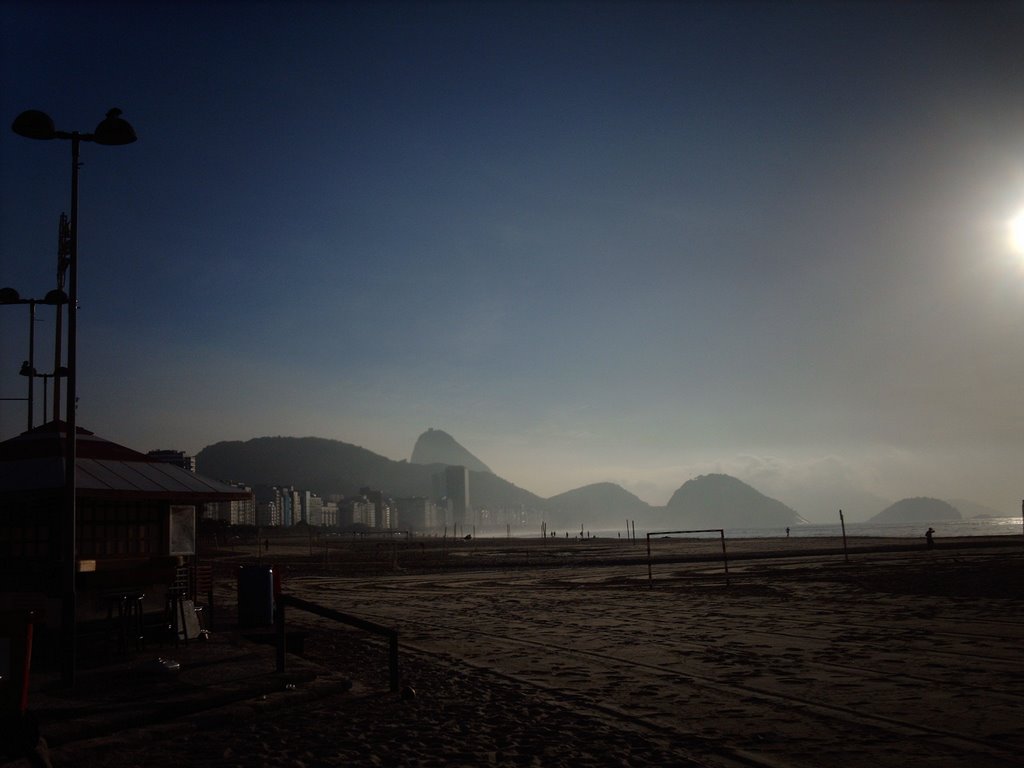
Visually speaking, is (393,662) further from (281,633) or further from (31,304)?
(31,304)

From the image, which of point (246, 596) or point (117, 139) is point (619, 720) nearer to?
point (246, 596)

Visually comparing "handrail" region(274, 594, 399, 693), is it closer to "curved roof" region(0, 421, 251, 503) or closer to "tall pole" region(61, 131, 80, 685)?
"tall pole" region(61, 131, 80, 685)

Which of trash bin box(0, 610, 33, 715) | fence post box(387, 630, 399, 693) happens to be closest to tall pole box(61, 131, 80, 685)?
trash bin box(0, 610, 33, 715)

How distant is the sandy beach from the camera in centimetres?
721

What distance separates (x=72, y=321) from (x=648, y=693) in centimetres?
945

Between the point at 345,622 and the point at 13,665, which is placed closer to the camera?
the point at 13,665

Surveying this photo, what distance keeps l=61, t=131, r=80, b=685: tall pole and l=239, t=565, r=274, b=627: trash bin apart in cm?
473

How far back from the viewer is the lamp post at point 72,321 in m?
9.31

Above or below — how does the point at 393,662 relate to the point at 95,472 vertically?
below

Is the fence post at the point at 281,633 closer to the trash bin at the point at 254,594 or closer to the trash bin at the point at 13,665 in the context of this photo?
the trash bin at the point at 13,665

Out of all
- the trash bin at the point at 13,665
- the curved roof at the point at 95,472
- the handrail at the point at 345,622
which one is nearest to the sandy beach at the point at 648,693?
the handrail at the point at 345,622

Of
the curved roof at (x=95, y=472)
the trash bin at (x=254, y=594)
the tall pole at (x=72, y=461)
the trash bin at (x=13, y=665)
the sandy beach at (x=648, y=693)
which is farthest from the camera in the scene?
the trash bin at (x=254, y=594)

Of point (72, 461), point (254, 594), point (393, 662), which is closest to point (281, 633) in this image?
point (393, 662)

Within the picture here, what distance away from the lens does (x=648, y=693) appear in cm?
989
